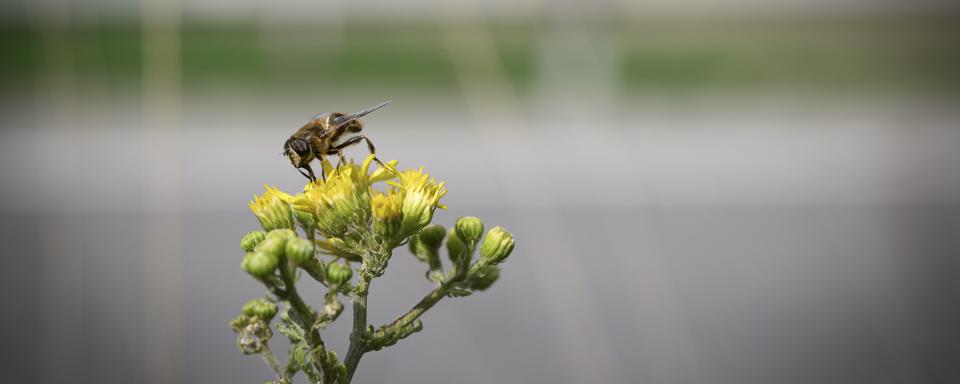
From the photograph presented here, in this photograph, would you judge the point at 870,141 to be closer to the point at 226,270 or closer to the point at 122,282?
the point at 226,270

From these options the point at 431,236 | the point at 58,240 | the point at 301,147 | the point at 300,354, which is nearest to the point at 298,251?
the point at 300,354

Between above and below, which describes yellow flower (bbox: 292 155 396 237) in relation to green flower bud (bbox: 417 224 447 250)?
above

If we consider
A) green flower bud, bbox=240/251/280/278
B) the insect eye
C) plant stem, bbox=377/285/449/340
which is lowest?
plant stem, bbox=377/285/449/340

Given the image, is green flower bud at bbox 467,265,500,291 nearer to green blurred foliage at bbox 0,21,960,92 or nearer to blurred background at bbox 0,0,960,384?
blurred background at bbox 0,0,960,384

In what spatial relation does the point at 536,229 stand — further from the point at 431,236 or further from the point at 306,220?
the point at 306,220

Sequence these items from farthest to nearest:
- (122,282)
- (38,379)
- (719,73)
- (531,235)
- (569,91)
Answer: (719,73) < (569,91) < (531,235) < (122,282) < (38,379)

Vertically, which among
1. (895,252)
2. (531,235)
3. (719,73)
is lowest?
(895,252)

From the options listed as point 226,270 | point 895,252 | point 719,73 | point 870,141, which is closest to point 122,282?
point 226,270

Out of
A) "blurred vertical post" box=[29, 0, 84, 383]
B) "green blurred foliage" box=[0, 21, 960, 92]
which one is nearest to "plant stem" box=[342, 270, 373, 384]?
"blurred vertical post" box=[29, 0, 84, 383]
